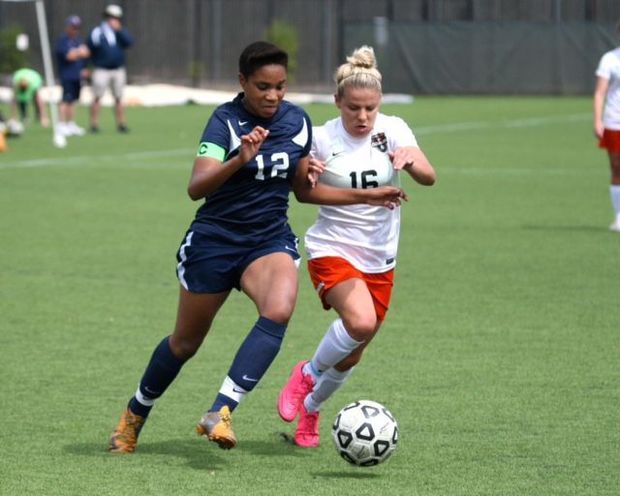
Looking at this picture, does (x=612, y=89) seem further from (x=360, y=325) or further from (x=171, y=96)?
(x=171, y=96)

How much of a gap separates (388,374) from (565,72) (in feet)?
124

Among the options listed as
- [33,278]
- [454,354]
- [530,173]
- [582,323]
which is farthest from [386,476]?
[530,173]

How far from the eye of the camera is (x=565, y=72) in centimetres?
4544

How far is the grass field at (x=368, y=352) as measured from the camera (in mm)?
6680

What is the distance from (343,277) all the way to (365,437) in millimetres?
934

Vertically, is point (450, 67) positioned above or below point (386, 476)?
below

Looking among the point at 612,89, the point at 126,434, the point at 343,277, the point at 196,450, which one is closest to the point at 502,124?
the point at 612,89

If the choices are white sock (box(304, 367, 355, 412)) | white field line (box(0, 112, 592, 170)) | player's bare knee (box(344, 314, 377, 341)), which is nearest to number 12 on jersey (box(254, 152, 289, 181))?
player's bare knee (box(344, 314, 377, 341))

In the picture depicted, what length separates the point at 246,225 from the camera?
22.5 feet

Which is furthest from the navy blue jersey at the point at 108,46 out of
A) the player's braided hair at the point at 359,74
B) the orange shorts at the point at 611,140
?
the player's braided hair at the point at 359,74

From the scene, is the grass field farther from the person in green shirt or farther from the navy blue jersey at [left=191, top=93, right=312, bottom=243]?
the person in green shirt

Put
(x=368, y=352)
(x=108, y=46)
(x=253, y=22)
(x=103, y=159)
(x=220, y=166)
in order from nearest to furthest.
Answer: (x=220, y=166) → (x=368, y=352) → (x=103, y=159) → (x=108, y=46) → (x=253, y=22)

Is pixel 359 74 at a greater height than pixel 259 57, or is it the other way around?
pixel 259 57

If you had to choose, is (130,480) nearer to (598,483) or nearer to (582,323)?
(598,483)
